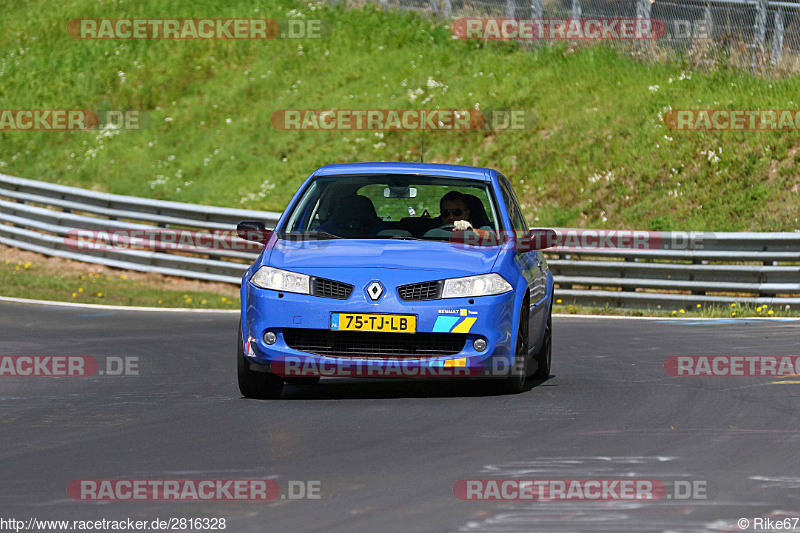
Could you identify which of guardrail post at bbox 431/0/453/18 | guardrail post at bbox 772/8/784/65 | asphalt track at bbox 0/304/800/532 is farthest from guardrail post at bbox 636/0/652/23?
asphalt track at bbox 0/304/800/532

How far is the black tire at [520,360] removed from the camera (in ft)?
30.0

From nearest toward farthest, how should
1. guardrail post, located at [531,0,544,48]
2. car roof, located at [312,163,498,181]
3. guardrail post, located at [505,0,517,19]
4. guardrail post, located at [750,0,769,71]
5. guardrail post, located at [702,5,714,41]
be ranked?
1. car roof, located at [312,163,498,181]
2. guardrail post, located at [750,0,769,71]
3. guardrail post, located at [702,5,714,41]
4. guardrail post, located at [531,0,544,48]
5. guardrail post, located at [505,0,517,19]

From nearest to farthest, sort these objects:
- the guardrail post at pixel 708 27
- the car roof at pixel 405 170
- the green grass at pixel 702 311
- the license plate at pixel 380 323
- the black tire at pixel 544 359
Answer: the license plate at pixel 380 323, the car roof at pixel 405 170, the black tire at pixel 544 359, the green grass at pixel 702 311, the guardrail post at pixel 708 27

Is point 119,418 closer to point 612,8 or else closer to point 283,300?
point 283,300

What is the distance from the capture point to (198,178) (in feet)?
89.9

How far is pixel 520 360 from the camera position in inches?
362

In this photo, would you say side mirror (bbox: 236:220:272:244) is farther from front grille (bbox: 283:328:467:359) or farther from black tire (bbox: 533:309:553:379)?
black tire (bbox: 533:309:553:379)

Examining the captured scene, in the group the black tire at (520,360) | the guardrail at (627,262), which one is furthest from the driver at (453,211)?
the guardrail at (627,262)

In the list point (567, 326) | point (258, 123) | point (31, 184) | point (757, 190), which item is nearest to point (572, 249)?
point (567, 326)

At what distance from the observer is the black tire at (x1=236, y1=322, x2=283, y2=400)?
29.8 ft

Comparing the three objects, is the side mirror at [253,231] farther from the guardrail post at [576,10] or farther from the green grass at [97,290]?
the guardrail post at [576,10]

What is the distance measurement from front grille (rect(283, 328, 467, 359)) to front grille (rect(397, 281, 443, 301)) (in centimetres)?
23

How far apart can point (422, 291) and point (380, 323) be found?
1.14ft

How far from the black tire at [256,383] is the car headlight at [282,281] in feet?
1.30
